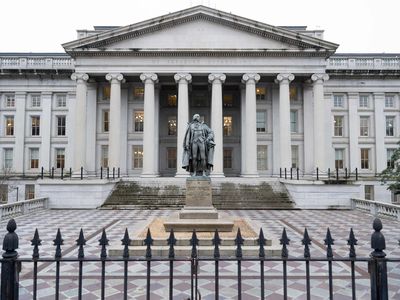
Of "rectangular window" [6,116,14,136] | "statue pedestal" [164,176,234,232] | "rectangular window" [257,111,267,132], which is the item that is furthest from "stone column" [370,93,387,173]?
"rectangular window" [6,116,14,136]

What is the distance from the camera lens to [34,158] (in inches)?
→ 1581

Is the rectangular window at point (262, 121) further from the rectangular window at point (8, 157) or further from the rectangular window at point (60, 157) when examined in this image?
the rectangular window at point (8, 157)

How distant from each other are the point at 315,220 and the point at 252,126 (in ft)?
53.4

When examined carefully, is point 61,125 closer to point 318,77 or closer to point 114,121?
point 114,121

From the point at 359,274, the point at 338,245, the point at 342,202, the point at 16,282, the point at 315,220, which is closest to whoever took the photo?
the point at 16,282

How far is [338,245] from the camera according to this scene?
10969 mm

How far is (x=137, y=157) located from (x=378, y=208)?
26.0 m

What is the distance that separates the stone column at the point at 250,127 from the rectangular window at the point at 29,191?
2492 centimetres

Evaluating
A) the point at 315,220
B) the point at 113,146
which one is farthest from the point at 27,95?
the point at 315,220

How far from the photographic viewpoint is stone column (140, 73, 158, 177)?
32.1m

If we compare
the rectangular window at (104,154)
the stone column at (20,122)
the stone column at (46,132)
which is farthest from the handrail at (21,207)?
the stone column at (20,122)

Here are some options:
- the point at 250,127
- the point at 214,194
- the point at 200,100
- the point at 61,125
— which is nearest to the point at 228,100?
the point at 200,100

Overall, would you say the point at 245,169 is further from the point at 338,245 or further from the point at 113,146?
the point at 338,245

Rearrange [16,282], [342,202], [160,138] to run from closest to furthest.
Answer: [16,282] < [342,202] < [160,138]
